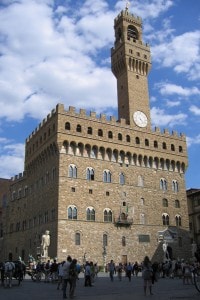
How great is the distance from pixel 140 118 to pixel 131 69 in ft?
22.1

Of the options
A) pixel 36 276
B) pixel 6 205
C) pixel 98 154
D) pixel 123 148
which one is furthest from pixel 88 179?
pixel 6 205

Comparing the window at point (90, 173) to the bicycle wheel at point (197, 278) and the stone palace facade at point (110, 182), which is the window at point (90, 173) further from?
the bicycle wheel at point (197, 278)

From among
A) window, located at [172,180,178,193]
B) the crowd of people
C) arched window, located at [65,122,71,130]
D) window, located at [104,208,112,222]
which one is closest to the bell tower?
window, located at [172,180,178,193]

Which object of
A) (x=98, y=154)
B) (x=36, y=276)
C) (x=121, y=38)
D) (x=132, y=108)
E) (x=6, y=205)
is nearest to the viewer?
(x=36, y=276)

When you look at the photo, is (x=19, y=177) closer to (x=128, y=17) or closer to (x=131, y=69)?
(x=131, y=69)

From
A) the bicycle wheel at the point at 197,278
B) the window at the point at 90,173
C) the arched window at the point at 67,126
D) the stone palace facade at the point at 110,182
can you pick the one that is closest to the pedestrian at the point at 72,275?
the bicycle wheel at the point at 197,278

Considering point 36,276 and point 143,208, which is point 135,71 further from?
point 36,276

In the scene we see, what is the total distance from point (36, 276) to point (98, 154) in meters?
18.2

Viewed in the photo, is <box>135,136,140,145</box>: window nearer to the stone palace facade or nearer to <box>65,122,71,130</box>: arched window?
the stone palace facade

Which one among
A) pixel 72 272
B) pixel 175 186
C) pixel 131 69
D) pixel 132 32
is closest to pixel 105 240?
pixel 175 186

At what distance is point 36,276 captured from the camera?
25000 millimetres

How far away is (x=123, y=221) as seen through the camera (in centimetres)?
3941

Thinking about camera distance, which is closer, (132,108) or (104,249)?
(104,249)

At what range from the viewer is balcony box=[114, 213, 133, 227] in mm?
39241
